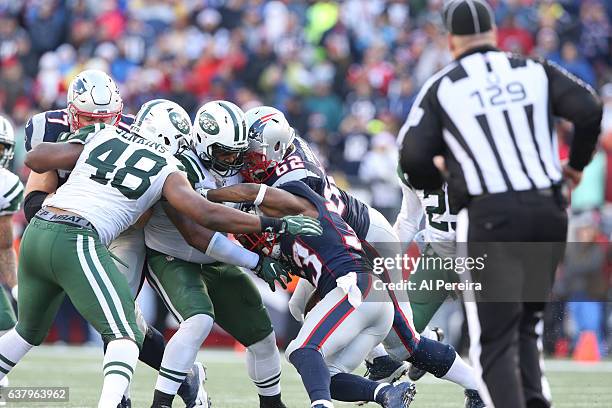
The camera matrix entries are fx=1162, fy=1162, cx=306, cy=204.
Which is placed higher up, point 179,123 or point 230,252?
point 179,123

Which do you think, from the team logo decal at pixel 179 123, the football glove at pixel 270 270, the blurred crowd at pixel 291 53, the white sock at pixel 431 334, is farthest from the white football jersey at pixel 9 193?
the blurred crowd at pixel 291 53

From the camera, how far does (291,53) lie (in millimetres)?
15430

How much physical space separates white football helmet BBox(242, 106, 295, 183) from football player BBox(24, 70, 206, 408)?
720mm

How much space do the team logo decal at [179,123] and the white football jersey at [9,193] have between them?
1.33 meters

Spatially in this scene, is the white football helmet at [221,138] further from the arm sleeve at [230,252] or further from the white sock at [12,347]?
the white sock at [12,347]

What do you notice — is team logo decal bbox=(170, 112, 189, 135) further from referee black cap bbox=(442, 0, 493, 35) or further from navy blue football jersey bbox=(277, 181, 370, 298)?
referee black cap bbox=(442, 0, 493, 35)

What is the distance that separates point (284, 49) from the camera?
614 inches

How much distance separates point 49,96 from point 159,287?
9.22 m

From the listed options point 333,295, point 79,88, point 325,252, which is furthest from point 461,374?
point 79,88

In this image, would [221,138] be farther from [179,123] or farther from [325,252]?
[325,252]

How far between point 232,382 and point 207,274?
241cm

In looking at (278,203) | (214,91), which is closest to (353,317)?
(278,203)

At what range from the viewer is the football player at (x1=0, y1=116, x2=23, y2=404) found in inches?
281

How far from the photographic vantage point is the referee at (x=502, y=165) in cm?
477
